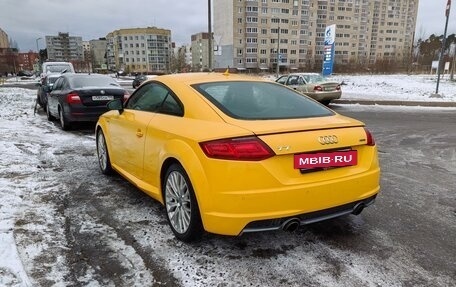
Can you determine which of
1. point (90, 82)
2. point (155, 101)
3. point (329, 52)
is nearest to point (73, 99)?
point (90, 82)

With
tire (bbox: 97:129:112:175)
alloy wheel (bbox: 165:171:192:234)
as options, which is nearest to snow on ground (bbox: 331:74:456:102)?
tire (bbox: 97:129:112:175)

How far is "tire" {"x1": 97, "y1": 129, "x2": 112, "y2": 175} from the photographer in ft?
17.3

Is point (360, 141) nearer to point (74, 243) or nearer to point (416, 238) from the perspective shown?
point (416, 238)

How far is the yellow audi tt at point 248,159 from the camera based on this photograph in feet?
9.13

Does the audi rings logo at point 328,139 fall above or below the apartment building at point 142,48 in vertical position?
below

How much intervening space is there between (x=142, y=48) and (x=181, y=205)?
12909cm

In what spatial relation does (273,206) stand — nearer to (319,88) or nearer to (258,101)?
(258,101)

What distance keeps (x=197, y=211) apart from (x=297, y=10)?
348 ft

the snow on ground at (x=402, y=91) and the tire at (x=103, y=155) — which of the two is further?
the snow on ground at (x=402, y=91)

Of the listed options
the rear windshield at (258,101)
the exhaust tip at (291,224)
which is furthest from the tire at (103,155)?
the exhaust tip at (291,224)

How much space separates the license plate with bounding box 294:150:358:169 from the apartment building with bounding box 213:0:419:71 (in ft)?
273

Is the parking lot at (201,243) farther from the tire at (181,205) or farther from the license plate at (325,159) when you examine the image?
the license plate at (325,159)

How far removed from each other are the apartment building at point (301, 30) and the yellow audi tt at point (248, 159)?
82.6 meters

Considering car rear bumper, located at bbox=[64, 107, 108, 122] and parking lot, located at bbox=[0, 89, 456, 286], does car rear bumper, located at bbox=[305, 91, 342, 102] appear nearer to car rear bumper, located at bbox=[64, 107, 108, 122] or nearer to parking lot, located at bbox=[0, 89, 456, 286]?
car rear bumper, located at bbox=[64, 107, 108, 122]
